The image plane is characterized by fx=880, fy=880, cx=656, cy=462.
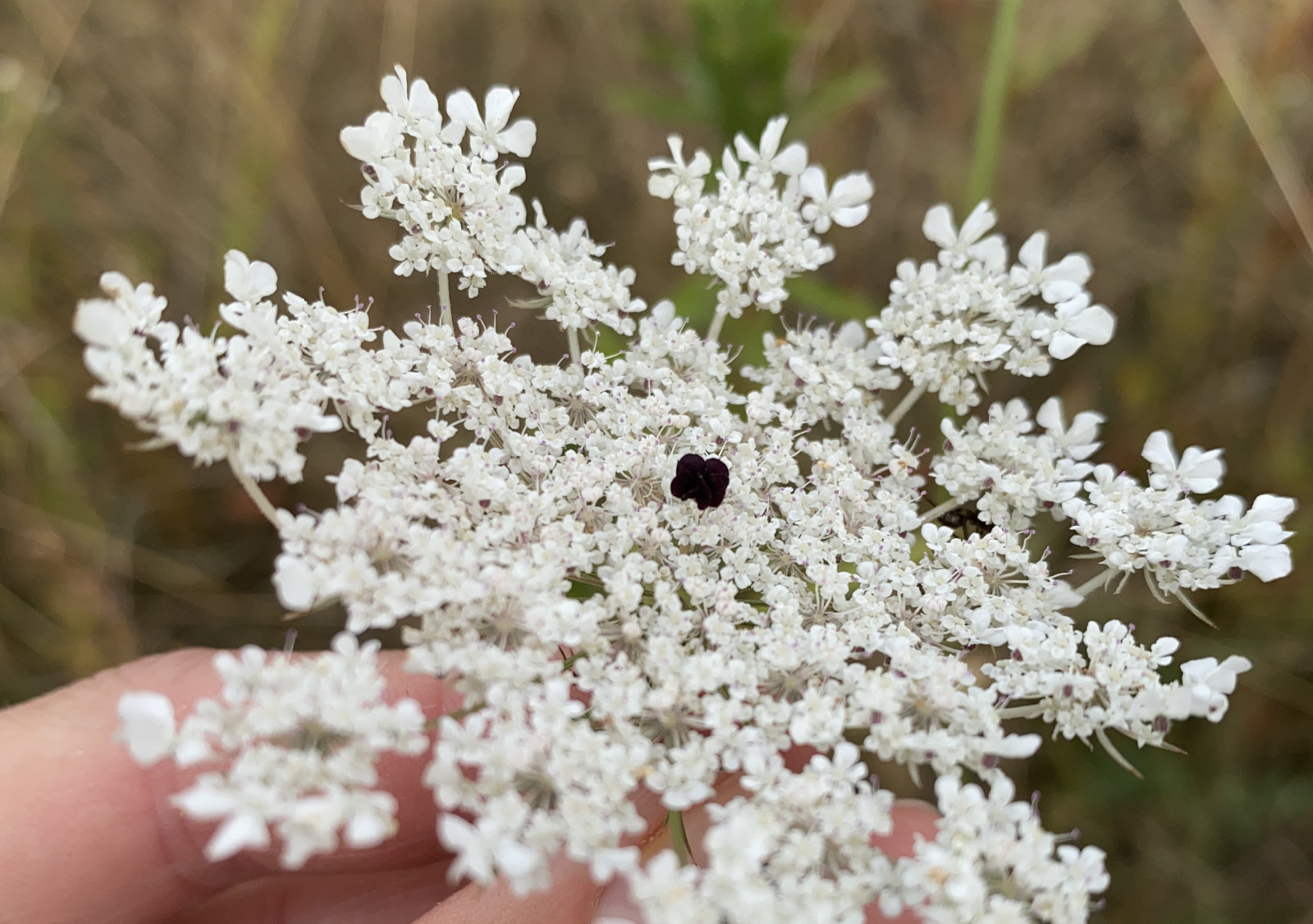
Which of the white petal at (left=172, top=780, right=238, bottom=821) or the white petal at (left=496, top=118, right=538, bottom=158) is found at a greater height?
the white petal at (left=496, top=118, right=538, bottom=158)

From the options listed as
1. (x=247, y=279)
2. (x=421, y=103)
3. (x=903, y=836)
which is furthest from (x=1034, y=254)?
(x=247, y=279)

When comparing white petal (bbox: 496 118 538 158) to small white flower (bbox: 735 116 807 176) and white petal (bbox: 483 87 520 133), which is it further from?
small white flower (bbox: 735 116 807 176)

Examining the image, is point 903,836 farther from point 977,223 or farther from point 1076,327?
point 977,223

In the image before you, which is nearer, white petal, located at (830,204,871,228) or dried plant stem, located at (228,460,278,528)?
dried plant stem, located at (228,460,278,528)

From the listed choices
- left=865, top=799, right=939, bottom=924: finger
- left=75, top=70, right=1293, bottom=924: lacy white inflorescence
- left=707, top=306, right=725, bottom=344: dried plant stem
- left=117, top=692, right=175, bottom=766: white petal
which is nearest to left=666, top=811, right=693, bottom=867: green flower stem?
left=75, top=70, right=1293, bottom=924: lacy white inflorescence

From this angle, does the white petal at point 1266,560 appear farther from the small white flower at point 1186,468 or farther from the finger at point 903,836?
the finger at point 903,836

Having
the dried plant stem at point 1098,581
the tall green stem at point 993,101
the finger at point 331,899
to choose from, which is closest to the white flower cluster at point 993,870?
the dried plant stem at point 1098,581

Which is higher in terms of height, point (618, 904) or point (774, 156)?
point (774, 156)
